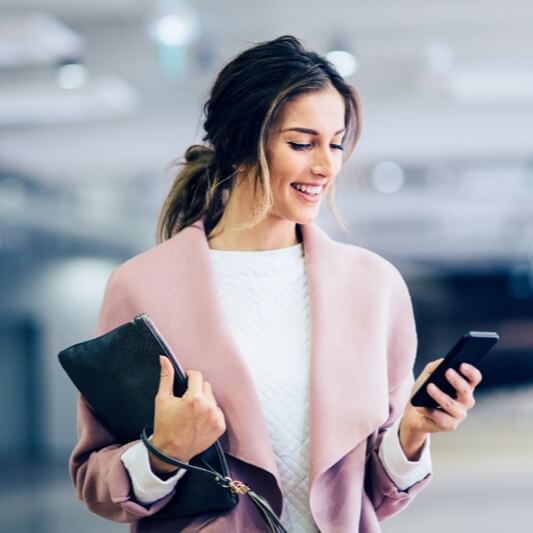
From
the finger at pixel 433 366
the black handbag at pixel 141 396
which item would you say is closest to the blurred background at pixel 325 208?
the finger at pixel 433 366

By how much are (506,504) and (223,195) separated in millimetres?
5930

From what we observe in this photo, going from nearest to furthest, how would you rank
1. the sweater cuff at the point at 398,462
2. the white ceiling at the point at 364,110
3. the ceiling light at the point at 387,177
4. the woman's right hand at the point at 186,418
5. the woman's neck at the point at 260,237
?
the woman's right hand at the point at 186,418 → the sweater cuff at the point at 398,462 → the woman's neck at the point at 260,237 → the white ceiling at the point at 364,110 → the ceiling light at the point at 387,177

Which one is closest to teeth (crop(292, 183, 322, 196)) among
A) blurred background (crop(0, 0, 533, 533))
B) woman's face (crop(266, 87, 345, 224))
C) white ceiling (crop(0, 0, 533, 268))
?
woman's face (crop(266, 87, 345, 224))

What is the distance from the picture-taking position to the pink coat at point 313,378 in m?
1.36

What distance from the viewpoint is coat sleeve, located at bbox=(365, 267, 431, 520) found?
1.46 metres

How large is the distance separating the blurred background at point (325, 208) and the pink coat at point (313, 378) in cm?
69

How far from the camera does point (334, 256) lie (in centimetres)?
151

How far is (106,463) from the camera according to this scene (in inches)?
53.9

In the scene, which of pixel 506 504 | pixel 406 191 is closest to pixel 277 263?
pixel 506 504

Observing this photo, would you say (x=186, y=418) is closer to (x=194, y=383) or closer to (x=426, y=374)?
(x=194, y=383)

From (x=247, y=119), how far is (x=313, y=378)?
0.40 metres

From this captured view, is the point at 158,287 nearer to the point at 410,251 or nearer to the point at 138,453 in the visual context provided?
the point at 138,453

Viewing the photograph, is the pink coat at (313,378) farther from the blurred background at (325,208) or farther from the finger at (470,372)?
the blurred background at (325,208)

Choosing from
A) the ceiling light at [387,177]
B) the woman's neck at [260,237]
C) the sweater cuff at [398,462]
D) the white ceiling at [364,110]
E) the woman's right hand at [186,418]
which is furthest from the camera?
the ceiling light at [387,177]
